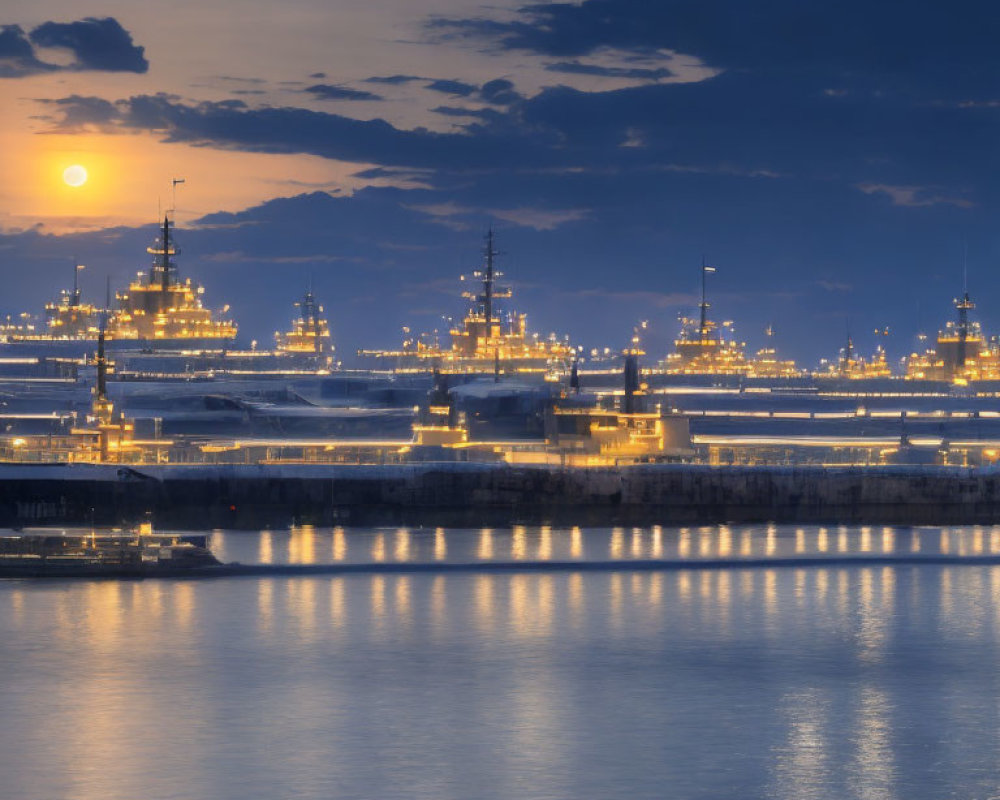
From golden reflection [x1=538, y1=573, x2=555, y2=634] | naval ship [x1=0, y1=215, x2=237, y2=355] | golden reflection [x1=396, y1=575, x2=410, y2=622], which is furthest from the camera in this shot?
naval ship [x1=0, y1=215, x2=237, y2=355]

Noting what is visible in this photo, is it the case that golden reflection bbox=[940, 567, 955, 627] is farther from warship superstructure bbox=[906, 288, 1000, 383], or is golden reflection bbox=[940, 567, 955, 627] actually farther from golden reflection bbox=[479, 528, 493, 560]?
warship superstructure bbox=[906, 288, 1000, 383]

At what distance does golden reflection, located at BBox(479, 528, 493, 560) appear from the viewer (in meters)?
40.0

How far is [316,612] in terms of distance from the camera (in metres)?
31.5

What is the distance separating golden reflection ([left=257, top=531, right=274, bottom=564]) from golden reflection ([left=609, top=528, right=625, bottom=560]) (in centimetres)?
787

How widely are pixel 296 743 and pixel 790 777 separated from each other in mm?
6156

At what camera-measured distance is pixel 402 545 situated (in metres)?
42.2

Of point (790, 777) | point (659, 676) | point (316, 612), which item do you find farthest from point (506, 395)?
point (790, 777)

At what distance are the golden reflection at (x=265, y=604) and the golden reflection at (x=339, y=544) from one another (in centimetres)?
411

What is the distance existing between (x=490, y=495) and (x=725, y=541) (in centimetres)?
781

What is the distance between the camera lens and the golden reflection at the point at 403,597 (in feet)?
103

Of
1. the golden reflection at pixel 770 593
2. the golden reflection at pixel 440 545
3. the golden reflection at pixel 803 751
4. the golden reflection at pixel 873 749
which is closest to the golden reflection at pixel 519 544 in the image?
the golden reflection at pixel 440 545

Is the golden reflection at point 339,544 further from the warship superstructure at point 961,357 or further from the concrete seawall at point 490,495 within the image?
the warship superstructure at point 961,357

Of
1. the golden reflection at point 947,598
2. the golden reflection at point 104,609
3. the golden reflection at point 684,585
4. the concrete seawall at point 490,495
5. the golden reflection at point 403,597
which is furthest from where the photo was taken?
the concrete seawall at point 490,495

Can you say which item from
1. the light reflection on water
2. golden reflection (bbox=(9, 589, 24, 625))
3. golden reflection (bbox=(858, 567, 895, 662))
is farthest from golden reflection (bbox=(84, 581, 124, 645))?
golden reflection (bbox=(858, 567, 895, 662))
